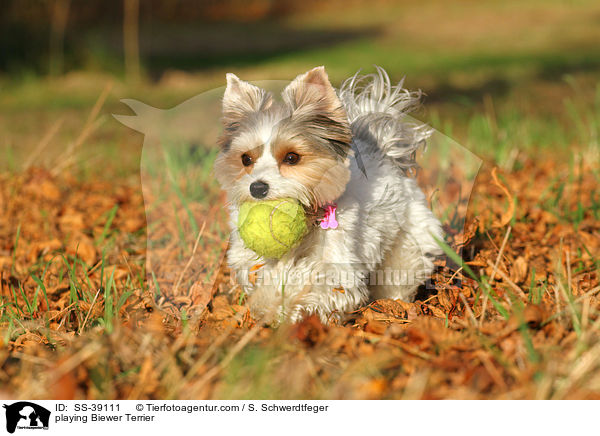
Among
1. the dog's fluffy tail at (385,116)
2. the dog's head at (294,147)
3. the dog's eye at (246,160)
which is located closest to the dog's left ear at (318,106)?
the dog's head at (294,147)

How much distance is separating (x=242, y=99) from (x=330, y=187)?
712mm

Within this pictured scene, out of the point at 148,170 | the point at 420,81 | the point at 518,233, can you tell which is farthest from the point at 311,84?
the point at 420,81

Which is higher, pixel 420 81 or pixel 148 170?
pixel 420 81

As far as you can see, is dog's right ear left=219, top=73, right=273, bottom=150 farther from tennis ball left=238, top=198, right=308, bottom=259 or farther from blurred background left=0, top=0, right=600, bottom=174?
blurred background left=0, top=0, right=600, bottom=174

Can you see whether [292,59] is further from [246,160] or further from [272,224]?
[272,224]

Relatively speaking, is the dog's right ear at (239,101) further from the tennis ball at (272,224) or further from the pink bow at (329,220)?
the pink bow at (329,220)

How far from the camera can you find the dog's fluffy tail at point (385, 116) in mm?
4109

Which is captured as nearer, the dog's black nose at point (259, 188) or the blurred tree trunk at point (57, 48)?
the dog's black nose at point (259, 188)

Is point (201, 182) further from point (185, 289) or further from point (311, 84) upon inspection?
point (311, 84)

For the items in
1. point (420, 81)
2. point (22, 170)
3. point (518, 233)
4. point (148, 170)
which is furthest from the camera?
point (420, 81)

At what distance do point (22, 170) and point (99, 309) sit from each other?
3.27 metres
